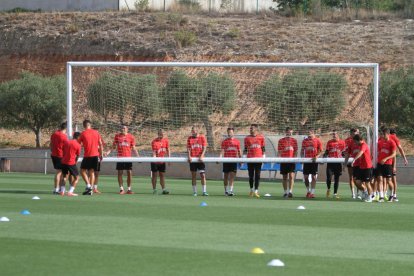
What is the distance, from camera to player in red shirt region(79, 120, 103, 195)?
2825cm

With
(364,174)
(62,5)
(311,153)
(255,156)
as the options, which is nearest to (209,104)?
(255,156)

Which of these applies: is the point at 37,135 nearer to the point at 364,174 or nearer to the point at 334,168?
the point at 334,168

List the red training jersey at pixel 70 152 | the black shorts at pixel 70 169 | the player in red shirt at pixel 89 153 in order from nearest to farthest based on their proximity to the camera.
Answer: the black shorts at pixel 70 169
the red training jersey at pixel 70 152
the player in red shirt at pixel 89 153

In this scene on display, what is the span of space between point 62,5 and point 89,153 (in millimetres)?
51865

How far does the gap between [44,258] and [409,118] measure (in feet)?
131

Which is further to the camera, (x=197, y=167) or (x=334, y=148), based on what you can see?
(x=197, y=167)

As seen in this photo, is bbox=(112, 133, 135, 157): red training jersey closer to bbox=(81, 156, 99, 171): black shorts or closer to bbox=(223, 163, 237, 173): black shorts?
bbox=(81, 156, 99, 171): black shorts

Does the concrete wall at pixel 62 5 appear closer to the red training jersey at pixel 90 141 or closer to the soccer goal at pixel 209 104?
the soccer goal at pixel 209 104

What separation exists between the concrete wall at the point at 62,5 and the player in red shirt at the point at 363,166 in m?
52.3

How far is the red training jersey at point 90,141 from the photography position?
28250 mm

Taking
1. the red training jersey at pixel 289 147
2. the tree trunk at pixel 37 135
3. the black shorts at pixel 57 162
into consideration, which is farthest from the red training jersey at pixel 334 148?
the tree trunk at pixel 37 135

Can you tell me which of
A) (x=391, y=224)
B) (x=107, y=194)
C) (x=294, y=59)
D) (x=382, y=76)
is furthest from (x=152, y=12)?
(x=391, y=224)

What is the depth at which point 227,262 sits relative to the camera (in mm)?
13508

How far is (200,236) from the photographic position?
16.7 meters
